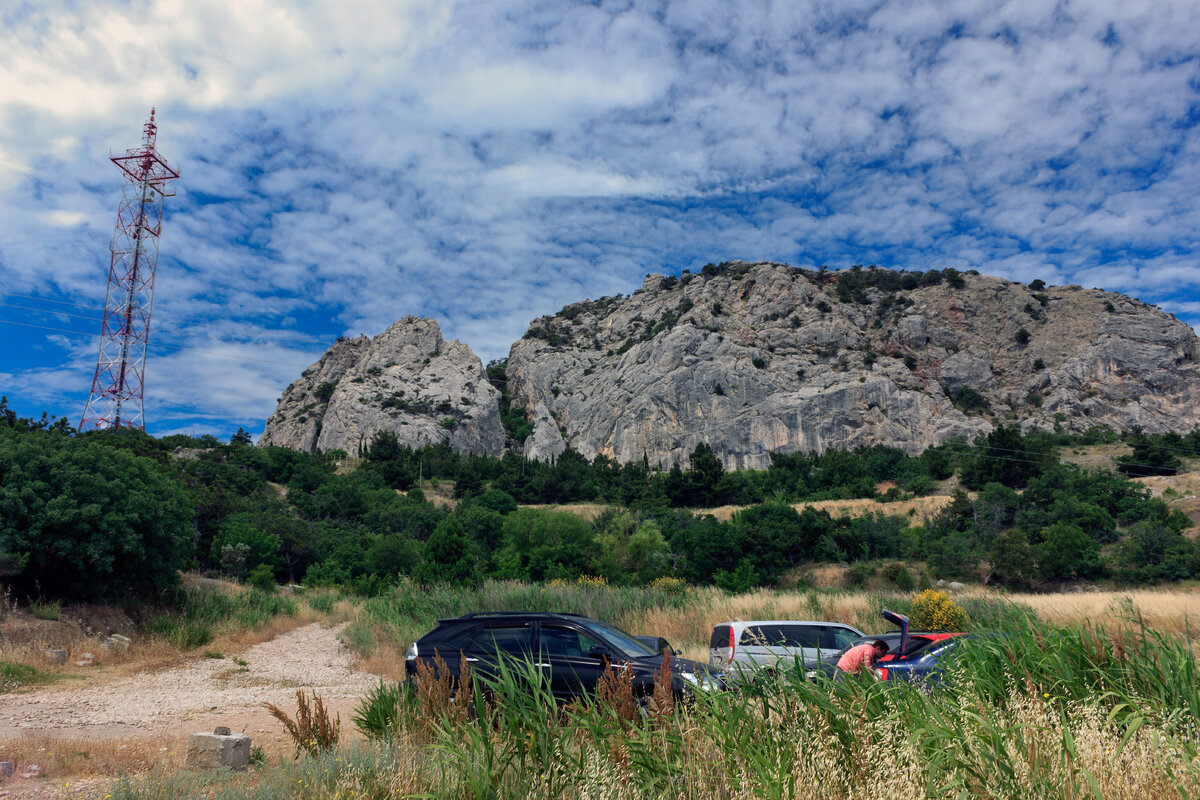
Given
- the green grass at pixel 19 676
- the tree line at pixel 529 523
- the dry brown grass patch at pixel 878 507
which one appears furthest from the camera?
the dry brown grass patch at pixel 878 507

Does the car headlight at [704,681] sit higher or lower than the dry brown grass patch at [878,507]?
higher

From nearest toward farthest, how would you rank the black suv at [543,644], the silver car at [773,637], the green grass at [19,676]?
the black suv at [543,644] → the silver car at [773,637] → the green grass at [19,676]

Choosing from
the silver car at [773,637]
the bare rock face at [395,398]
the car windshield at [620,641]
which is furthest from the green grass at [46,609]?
the bare rock face at [395,398]

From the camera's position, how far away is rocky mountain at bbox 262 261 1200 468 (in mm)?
79375

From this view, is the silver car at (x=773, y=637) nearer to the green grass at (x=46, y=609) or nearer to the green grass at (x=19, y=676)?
the green grass at (x=19, y=676)

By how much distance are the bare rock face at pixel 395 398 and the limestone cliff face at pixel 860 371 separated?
991 centimetres

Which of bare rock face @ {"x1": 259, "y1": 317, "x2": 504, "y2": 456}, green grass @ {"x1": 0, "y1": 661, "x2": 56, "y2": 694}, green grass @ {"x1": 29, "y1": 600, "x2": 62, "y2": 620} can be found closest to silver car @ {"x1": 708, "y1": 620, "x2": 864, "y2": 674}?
green grass @ {"x1": 0, "y1": 661, "x2": 56, "y2": 694}

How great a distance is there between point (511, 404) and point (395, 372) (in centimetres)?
2020

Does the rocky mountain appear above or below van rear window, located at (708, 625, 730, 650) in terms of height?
above

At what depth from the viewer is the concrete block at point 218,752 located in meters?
5.75

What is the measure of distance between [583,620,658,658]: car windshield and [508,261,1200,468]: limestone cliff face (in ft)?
238

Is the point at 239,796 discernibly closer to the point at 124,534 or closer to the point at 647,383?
the point at 124,534

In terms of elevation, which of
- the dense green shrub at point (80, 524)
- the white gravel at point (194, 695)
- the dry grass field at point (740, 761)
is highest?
the dense green shrub at point (80, 524)

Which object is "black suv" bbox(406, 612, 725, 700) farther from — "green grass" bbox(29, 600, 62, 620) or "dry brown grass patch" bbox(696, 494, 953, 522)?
"dry brown grass patch" bbox(696, 494, 953, 522)
